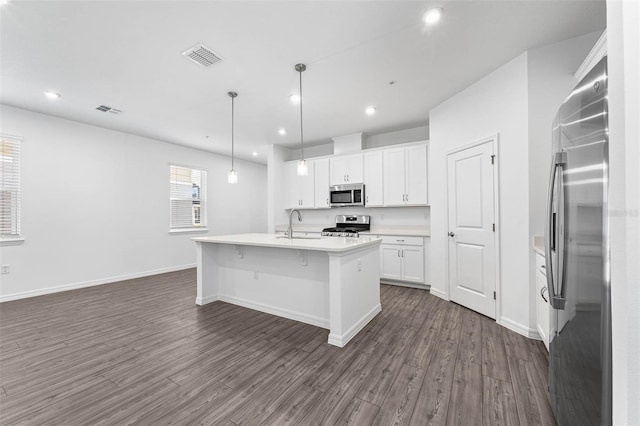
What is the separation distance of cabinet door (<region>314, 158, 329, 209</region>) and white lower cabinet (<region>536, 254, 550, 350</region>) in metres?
3.80

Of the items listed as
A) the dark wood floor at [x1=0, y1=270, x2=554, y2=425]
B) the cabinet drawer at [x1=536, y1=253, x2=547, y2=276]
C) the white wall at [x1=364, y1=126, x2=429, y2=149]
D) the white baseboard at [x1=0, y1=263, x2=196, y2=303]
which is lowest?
the dark wood floor at [x1=0, y1=270, x2=554, y2=425]

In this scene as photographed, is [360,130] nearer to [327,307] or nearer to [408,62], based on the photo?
[408,62]

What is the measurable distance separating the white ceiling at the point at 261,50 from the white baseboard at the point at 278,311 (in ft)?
9.19

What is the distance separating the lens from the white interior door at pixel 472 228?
9.85ft

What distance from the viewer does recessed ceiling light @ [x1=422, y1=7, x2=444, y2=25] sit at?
80.7 inches

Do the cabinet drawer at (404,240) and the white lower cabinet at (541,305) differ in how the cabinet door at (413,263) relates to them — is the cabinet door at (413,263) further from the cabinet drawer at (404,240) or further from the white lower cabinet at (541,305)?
the white lower cabinet at (541,305)

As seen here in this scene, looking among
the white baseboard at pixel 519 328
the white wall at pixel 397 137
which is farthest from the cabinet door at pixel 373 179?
the white baseboard at pixel 519 328

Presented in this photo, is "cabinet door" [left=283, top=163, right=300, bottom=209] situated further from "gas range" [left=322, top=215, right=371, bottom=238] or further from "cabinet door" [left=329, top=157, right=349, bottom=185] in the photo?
"gas range" [left=322, top=215, right=371, bottom=238]

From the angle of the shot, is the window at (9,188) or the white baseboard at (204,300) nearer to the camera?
the white baseboard at (204,300)

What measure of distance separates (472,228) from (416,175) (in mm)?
1553

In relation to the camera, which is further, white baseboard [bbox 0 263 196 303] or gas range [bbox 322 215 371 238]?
gas range [bbox 322 215 371 238]

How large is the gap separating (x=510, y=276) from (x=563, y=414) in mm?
1742

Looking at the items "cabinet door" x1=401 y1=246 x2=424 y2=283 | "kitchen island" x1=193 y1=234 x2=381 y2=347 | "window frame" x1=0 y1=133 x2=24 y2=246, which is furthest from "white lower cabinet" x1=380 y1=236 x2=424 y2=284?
"window frame" x1=0 y1=133 x2=24 y2=246

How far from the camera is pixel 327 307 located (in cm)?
281
